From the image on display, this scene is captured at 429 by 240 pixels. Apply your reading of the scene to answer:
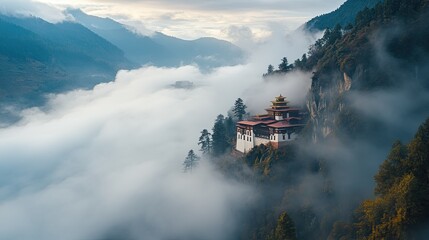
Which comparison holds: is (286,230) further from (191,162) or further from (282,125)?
(191,162)

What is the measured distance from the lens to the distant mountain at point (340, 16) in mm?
165087

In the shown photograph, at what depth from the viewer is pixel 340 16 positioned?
172500mm

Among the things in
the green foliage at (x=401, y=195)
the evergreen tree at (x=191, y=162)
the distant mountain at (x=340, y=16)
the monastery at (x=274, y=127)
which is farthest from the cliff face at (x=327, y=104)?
the distant mountain at (x=340, y=16)

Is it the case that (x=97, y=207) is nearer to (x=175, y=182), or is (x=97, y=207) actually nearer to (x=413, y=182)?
(x=175, y=182)

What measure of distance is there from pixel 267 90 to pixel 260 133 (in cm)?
2364

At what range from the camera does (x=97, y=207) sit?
498 ft

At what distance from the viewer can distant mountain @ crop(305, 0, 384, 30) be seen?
165 meters

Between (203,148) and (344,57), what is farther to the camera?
(203,148)

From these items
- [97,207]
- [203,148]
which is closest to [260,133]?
[203,148]

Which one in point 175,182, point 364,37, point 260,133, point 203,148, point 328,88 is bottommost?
point 175,182

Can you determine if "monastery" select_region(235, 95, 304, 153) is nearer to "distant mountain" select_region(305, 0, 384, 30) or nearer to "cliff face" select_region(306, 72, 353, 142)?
"cliff face" select_region(306, 72, 353, 142)

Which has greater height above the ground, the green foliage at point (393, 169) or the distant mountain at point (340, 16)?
the distant mountain at point (340, 16)

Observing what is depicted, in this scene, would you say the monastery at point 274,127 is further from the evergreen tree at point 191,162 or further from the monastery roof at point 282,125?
the evergreen tree at point 191,162

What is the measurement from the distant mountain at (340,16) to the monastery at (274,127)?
8320 cm
